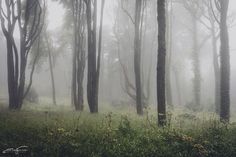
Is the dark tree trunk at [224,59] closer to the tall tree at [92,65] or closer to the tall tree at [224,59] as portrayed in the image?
the tall tree at [224,59]

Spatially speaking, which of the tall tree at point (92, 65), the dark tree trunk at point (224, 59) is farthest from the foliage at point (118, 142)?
the tall tree at point (92, 65)

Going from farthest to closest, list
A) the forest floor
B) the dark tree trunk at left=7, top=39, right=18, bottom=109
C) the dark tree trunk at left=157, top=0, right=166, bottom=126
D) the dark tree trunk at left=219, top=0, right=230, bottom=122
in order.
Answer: the dark tree trunk at left=7, top=39, right=18, bottom=109 → the dark tree trunk at left=219, top=0, right=230, bottom=122 → the dark tree trunk at left=157, top=0, right=166, bottom=126 → the forest floor

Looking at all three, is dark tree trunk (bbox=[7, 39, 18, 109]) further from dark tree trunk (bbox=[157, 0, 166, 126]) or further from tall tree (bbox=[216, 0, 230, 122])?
→ tall tree (bbox=[216, 0, 230, 122])

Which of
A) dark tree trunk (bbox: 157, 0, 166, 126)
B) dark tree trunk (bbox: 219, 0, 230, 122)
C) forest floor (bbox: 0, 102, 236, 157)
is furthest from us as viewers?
dark tree trunk (bbox: 219, 0, 230, 122)

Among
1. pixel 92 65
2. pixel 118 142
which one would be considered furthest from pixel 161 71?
pixel 92 65

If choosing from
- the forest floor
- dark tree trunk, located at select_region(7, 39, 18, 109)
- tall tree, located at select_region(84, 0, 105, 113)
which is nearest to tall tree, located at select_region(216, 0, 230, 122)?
the forest floor

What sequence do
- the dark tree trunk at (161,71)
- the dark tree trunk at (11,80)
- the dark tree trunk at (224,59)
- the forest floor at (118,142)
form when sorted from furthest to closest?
1. the dark tree trunk at (11,80)
2. the dark tree trunk at (224,59)
3. the dark tree trunk at (161,71)
4. the forest floor at (118,142)

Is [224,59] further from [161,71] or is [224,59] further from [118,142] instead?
[118,142]

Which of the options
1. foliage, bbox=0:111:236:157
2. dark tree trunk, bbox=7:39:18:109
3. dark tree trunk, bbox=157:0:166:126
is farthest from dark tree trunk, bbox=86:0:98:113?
foliage, bbox=0:111:236:157

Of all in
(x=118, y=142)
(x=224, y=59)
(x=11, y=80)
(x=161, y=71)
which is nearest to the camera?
(x=118, y=142)

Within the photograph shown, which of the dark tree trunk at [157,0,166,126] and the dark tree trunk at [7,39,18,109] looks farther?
the dark tree trunk at [7,39,18,109]

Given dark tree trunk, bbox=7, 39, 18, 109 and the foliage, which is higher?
dark tree trunk, bbox=7, 39, 18, 109

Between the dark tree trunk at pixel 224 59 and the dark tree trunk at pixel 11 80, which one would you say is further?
the dark tree trunk at pixel 11 80

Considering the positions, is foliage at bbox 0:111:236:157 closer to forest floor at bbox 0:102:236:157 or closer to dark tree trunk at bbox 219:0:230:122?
forest floor at bbox 0:102:236:157
